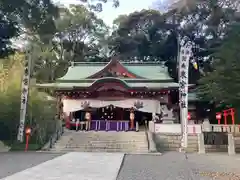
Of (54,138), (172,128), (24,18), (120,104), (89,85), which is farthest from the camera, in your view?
(120,104)

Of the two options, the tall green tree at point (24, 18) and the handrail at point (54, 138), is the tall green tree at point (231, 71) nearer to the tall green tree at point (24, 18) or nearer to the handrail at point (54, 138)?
the tall green tree at point (24, 18)

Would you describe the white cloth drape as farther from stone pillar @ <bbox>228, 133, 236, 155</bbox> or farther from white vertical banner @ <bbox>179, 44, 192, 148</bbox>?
stone pillar @ <bbox>228, 133, 236, 155</bbox>

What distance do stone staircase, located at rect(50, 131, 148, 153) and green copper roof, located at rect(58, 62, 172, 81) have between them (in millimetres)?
6504

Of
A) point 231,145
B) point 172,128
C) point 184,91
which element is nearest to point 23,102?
point 184,91

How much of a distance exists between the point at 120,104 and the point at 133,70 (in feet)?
15.3

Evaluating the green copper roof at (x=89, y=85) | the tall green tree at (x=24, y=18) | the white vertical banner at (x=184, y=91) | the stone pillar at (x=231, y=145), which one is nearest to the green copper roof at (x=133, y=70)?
the green copper roof at (x=89, y=85)

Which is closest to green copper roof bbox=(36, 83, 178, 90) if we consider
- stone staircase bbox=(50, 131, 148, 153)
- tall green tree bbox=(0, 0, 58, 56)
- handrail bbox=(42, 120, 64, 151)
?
handrail bbox=(42, 120, 64, 151)

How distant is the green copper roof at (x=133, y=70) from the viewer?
2189 cm

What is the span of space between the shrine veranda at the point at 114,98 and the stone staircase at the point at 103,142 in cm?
198

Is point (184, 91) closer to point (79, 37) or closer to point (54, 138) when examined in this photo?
point (54, 138)

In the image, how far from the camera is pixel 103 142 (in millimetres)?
14703

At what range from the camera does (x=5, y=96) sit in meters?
13.8

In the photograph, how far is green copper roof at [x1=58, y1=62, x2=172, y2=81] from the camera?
21891 mm

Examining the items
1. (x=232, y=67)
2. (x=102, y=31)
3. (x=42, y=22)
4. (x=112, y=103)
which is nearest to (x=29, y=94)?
(x=42, y=22)
